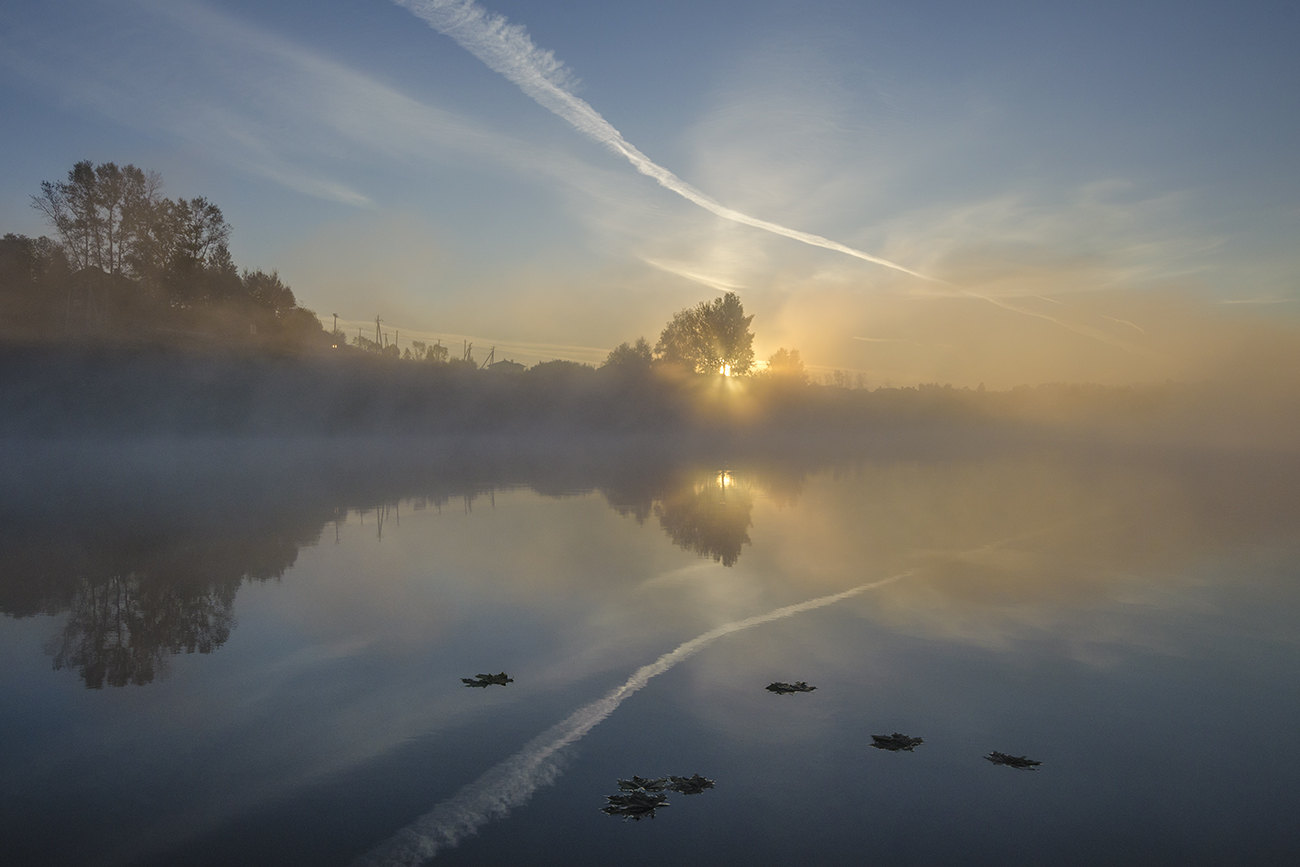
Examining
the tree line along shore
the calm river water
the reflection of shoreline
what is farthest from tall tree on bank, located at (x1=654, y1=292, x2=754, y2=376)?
the calm river water

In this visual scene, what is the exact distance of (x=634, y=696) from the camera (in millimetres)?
9984

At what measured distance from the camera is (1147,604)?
15781 mm

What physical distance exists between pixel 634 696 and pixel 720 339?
109 metres

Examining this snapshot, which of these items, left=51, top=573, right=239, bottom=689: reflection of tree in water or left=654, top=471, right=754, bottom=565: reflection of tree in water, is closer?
left=51, top=573, right=239, bottom=689: reflection of tree in water

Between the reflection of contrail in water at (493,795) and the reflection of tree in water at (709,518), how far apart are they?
35.1 feet

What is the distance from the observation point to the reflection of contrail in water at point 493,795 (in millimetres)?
6281

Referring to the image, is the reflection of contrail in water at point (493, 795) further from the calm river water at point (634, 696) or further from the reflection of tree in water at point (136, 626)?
the reflection of tree in water at point (136, 626)

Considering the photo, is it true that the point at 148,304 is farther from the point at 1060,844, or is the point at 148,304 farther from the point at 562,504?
the point at 1060,844

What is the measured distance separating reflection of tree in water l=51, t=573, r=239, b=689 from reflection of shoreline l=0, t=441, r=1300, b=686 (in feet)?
0.15

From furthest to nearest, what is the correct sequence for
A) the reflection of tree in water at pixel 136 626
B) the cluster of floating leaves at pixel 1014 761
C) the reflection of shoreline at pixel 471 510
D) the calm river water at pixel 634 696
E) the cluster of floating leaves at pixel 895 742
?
the reflection of shoreline at pixel 471 510, the reflection of tree in water at pixel 136 626, the cluster of floating leaves at pixel 895 742, the cluster of floating leaves at pixel 1014 761, the calm river water at pixel 634 696

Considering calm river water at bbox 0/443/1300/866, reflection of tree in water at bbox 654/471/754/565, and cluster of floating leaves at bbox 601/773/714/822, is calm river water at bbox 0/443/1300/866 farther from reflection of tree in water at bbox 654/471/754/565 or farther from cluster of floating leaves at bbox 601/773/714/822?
reflection of tree in water at bbox 654/471/754/565

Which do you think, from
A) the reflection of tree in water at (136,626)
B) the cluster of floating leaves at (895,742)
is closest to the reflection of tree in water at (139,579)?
the reflection of tree in water at (136,626)

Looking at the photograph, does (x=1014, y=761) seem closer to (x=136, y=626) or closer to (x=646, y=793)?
(x=646, y=793)

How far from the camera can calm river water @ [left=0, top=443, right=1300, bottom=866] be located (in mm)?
6676
